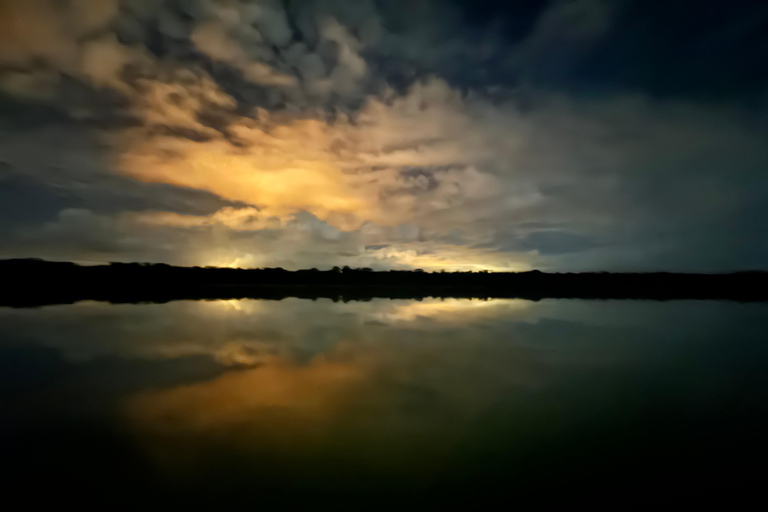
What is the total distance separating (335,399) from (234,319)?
11414mm

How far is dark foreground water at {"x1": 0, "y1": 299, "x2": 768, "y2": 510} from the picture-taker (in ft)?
11.8

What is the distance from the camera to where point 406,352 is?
936 cm

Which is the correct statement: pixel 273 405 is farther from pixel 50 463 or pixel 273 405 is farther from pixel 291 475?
pixel 50 463

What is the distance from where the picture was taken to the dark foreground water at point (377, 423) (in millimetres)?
3598

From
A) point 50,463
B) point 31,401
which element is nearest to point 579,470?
point 50,463

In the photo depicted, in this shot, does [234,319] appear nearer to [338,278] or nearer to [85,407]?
[85,407]

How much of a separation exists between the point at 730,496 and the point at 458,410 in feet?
10.4

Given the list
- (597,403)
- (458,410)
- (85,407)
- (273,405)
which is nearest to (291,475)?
(273,405)

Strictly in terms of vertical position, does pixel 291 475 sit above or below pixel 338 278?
below

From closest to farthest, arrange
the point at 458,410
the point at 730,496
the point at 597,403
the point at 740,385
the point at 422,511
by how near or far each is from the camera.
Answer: the point at 422,511 < the point at 730,496 < the point at 458,410 < the point at 597,403 < the point at 740,385

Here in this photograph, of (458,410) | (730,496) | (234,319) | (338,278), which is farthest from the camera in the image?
(338,278)

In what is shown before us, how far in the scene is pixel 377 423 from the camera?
5.12 m

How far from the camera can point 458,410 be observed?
559cm

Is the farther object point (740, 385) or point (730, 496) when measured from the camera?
point (740, 385)
